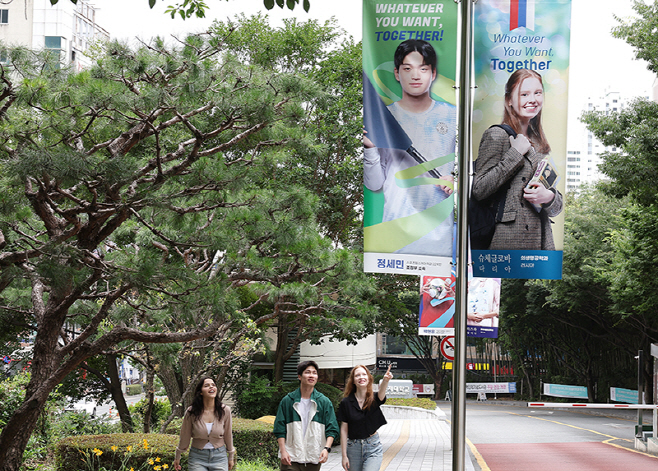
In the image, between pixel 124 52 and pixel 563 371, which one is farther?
pixel 563 371

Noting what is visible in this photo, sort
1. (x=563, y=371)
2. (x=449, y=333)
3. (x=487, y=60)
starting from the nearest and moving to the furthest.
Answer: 1. (x=487, y=60)
2. (x=449, y=333)
3. (x=563, y=371)

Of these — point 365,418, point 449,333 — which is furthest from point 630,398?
point 365,418

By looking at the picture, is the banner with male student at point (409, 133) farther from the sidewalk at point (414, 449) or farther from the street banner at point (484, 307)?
the street banner at point (484, 307)

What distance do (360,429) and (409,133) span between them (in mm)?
2475

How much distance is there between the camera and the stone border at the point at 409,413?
2661cm

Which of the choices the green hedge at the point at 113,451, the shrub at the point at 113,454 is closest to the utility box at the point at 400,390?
the green hedge at the point at 113,451

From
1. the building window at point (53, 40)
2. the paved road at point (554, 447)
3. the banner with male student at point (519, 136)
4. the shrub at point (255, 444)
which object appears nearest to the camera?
the banner with male student at point (519, 136)

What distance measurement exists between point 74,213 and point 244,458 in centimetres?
653

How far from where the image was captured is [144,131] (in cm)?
625

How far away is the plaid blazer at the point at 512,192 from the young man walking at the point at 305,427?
1.93 metres

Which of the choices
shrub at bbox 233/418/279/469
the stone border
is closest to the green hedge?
shrub at bbox 233/418/279/469

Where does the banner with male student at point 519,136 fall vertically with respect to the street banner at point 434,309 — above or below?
above

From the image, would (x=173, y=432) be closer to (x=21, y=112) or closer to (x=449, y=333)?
(x=449, y=333)

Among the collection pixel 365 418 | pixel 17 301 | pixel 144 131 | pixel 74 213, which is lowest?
pixel 365 418
